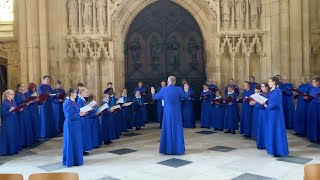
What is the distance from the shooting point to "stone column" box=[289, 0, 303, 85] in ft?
35.8

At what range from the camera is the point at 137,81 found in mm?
12227

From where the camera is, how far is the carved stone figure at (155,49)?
12188 mm

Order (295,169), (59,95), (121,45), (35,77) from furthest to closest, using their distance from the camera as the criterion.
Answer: (121,45)
(35,77)
(59,95)
(295,169)

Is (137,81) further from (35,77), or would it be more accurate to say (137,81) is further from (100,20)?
(35,77)

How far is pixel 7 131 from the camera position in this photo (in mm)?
7488

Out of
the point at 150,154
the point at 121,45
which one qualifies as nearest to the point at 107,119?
the point at 150,154

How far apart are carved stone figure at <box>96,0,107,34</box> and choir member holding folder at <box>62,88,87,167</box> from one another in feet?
17.2

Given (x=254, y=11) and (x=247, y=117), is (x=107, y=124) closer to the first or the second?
(x=247, y=117)

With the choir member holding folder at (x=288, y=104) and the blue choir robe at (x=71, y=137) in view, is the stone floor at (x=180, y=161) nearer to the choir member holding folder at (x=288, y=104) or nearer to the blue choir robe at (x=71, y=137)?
the blue choir robe at (x=71, y=137)

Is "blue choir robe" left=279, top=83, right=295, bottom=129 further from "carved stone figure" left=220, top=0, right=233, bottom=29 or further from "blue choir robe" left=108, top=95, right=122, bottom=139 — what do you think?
"blue choir robe" left=108, top=95, right=122, bottom=139

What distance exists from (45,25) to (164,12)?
3.97m

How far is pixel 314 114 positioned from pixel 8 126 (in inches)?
269

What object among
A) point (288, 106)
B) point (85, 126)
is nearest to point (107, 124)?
point (85, 126)

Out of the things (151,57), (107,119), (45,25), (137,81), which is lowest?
(107,119)
